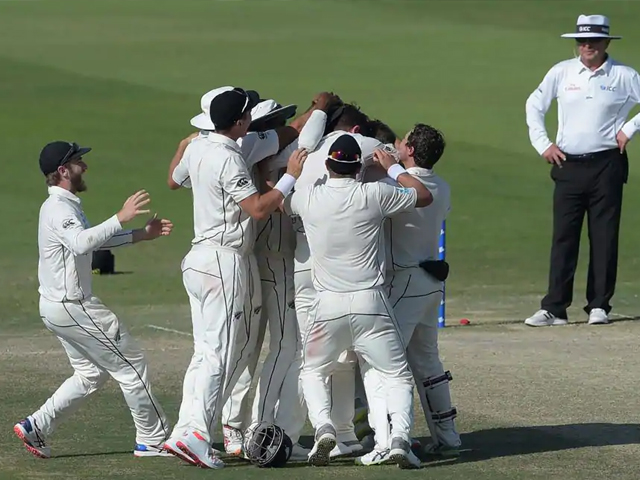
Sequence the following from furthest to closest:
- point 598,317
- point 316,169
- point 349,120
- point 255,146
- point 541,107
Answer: point 541,107
point 598,317
point 349,120
point 255,146
point 316,169

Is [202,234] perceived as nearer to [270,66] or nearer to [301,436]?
[301,436]

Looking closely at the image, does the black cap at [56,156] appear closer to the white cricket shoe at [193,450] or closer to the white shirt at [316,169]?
the white shirt at [316,169]

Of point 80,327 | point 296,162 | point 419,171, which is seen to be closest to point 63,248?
point 80,327

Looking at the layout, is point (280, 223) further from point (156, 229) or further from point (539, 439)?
point (539, 439)

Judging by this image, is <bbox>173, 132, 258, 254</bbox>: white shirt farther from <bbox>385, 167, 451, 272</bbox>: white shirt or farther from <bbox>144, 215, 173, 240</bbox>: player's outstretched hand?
<bbox>385, 167, 451, 272</bbox>: white shirt

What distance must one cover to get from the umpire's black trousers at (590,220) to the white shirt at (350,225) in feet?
18.4

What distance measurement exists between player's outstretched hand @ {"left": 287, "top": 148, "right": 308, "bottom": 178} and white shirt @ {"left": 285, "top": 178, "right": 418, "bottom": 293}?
0.18 m

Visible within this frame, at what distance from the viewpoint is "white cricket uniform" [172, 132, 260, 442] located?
8680 mm

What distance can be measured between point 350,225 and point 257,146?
853 millimetres

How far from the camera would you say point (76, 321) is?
354 inches

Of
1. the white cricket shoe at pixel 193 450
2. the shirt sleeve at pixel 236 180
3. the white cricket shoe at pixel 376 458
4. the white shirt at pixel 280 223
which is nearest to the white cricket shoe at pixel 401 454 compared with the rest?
the white cricket shoe at pixel 376 458

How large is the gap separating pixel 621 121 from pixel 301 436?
547 cm

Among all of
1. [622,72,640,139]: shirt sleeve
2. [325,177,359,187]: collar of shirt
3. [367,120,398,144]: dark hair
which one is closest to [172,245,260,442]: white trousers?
[325,177,359,187]: collar of shirt

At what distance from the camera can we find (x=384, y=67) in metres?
35.2
